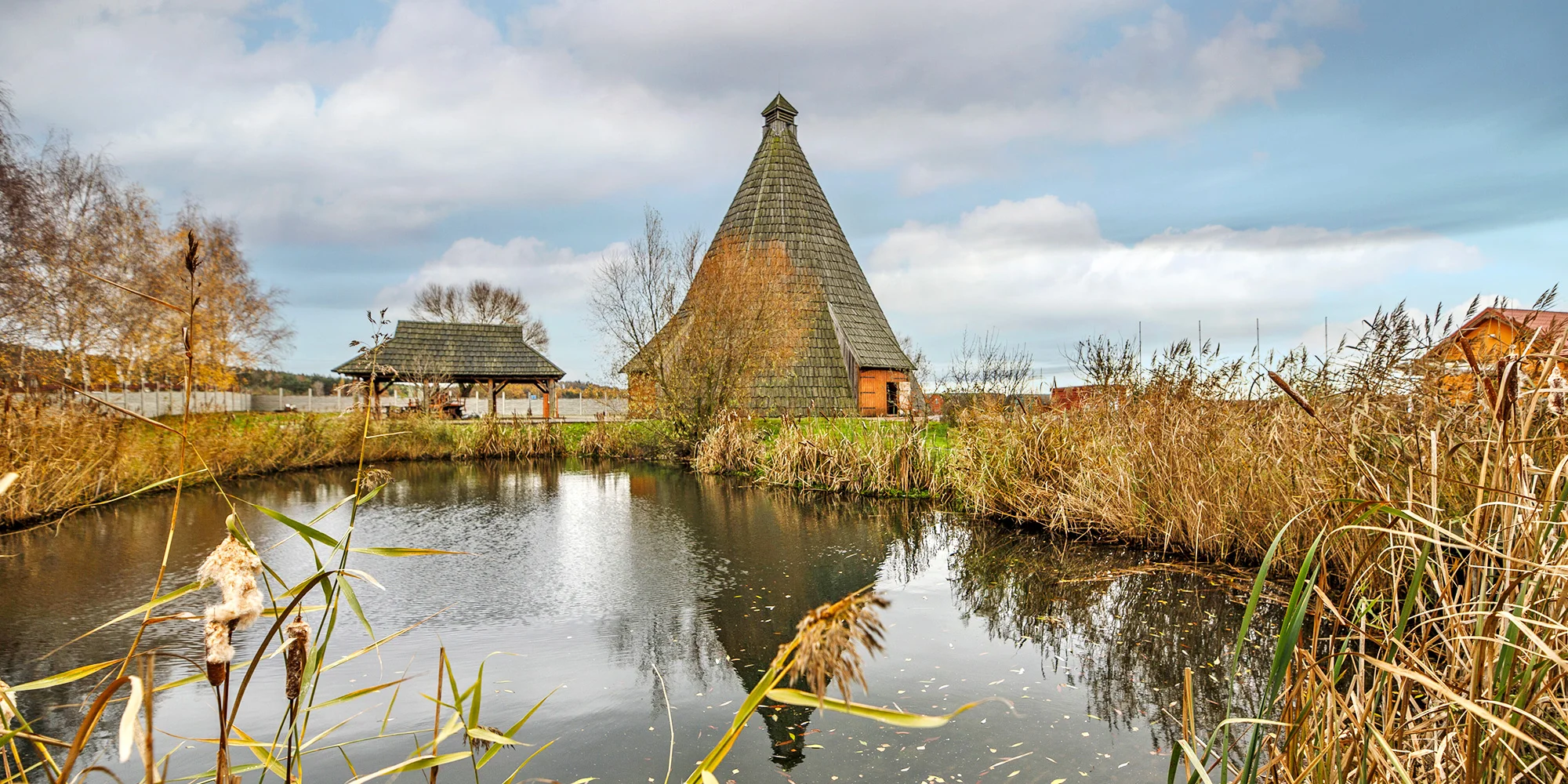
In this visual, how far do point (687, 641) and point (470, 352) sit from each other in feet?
79.0

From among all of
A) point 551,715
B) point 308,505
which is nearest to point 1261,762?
point 551,715

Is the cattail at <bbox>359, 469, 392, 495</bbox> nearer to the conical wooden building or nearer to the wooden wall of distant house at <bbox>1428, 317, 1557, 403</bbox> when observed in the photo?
the wooden wall of distant house at <bbox>1428, 317, 1557, 403</bbox>

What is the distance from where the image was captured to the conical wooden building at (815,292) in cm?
2130

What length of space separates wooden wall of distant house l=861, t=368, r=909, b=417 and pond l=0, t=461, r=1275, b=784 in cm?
1325

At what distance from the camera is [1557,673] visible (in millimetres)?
1442

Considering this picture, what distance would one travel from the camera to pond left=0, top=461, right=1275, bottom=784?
318 cm

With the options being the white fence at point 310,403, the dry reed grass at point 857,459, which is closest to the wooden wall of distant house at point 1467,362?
the dry reed grass at point 857,459

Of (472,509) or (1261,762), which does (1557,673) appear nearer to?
(1261,762)

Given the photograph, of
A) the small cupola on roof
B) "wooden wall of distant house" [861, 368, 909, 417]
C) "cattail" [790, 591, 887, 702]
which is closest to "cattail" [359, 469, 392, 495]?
"cattail" [790, 591, 887, 702]

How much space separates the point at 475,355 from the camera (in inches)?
1044

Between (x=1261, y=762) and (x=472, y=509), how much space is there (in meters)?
9.36

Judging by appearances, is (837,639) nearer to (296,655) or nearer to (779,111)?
(296,655)

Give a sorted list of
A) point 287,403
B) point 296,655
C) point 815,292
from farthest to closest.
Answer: point 287,403 → point 815,292 → point 296,655

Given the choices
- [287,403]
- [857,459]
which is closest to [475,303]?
[287,403]
